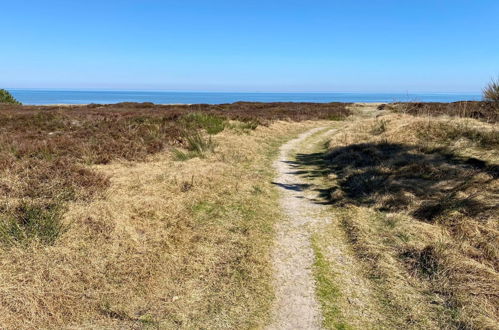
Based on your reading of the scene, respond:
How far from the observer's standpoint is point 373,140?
1426 centimetres

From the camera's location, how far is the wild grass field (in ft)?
12.8

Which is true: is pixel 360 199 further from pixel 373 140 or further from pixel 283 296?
pixel 373 140

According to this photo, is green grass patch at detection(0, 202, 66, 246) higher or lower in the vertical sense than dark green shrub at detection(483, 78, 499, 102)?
lower

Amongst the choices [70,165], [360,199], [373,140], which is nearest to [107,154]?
[70,165]

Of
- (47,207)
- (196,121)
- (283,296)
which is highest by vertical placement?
(196,121)

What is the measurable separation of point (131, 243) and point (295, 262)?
2909mm

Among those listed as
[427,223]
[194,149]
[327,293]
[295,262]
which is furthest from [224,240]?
[194,149]

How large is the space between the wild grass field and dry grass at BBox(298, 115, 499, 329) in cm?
3

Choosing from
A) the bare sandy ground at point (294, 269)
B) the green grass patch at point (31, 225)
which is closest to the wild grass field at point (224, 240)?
the green grass patch at point (31, 225)

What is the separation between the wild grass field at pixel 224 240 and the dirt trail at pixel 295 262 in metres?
0.16

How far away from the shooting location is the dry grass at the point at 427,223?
13.4 feet

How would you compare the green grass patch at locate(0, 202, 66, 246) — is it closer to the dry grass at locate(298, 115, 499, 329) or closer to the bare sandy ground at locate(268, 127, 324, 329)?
the bare sandy ground at locate(268, 127, 324, 329)

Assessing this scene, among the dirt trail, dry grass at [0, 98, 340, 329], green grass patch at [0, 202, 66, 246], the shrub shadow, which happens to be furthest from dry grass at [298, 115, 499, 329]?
green grass patch at [0, 202, 66, 246]

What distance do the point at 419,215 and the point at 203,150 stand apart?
8.46 meters
